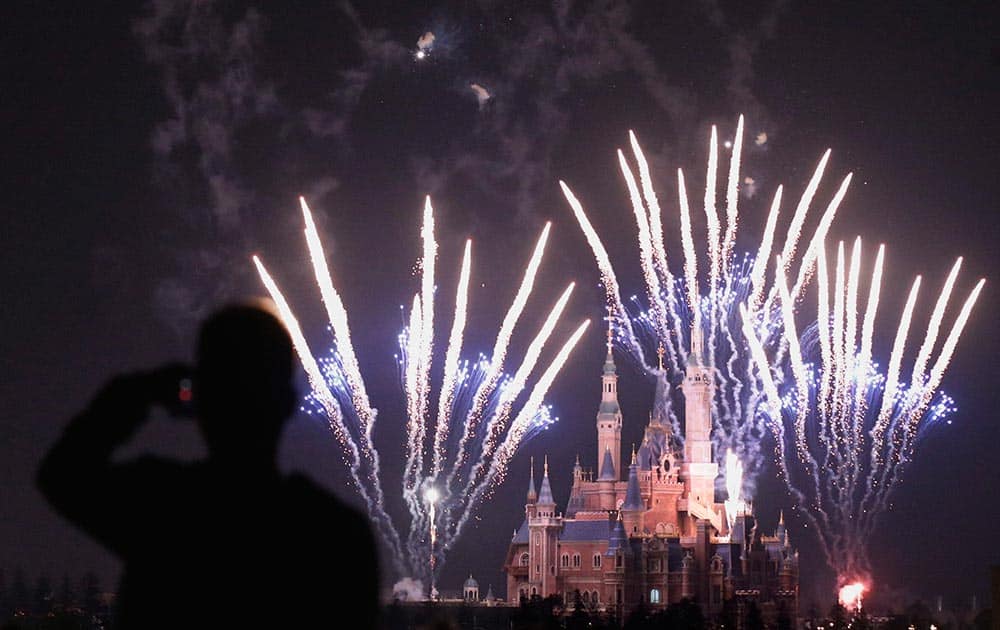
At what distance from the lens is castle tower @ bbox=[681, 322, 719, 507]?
394 ft

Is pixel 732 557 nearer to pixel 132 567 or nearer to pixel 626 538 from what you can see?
pixel 626 538

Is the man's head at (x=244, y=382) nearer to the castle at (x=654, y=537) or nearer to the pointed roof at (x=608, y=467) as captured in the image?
the castle at (x=654, y=537)

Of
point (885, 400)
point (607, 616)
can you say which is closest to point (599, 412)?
point (607, 616)

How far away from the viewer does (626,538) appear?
115 m

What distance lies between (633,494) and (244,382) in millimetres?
116335

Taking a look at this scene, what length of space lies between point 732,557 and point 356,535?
114 meters

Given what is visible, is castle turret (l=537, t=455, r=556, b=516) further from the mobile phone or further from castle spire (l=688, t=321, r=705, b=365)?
the mobile phone

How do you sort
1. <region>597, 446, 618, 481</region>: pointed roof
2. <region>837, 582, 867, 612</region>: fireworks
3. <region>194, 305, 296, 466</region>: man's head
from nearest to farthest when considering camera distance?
<region>194, 305, 296, 466</region>: man's head < <region>837, 582, 867, 612</region>: fireworks < <region>597, 446, 618, 481</region>: pointed roof

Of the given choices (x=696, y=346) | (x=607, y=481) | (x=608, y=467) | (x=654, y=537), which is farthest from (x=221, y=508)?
(x=608, y=467)

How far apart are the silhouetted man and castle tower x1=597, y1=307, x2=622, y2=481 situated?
121m

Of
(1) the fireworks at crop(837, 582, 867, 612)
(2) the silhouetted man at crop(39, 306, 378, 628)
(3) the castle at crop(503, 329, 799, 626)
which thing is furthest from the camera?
(3) the castle at crop(503, 329, 799, 626)

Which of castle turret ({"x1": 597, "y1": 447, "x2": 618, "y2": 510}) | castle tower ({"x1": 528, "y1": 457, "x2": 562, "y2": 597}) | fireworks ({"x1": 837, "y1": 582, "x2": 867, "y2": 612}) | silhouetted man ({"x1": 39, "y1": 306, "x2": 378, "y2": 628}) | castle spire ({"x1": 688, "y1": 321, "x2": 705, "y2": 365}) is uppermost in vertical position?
castle spire ({"x1": 688, "y1": 321, "x2": 705, "y2": 365})

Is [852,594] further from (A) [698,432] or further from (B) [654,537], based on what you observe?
(A) [698,432]

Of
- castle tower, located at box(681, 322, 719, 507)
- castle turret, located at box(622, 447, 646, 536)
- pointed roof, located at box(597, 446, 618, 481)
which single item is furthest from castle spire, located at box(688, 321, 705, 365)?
pointed roof, located at box(597, 446, 618, 481)
